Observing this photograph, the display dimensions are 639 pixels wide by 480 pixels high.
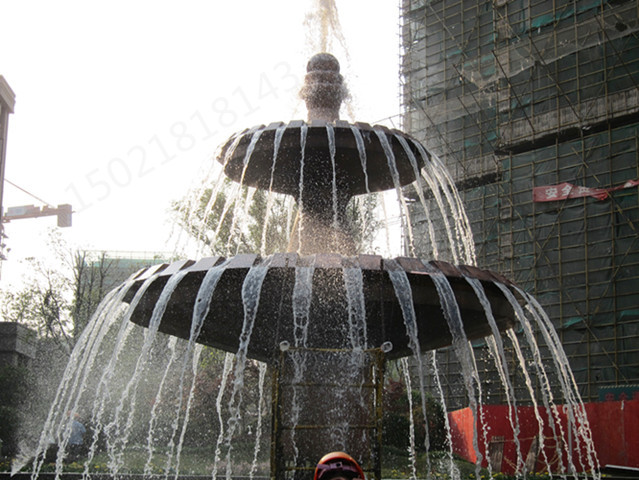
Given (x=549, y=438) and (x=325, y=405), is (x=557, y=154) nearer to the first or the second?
(x=549, y=438)

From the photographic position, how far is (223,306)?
6.14 meters

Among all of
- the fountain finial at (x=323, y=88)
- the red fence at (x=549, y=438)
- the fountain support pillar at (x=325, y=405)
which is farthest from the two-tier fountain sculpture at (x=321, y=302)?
the red fence at (x=549, y=438)

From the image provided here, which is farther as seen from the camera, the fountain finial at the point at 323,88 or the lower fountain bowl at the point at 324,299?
the fountain finial at the point at 323,88

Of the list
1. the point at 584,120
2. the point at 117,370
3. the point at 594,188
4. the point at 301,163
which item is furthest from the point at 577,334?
the point at 301,163

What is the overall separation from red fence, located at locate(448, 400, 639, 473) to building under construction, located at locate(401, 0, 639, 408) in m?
3.71

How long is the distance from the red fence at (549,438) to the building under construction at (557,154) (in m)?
3.71

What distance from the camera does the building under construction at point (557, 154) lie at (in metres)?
22.4

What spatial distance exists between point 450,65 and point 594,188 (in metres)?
8.63

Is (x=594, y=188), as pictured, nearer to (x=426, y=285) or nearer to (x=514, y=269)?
(x=514, y=269)

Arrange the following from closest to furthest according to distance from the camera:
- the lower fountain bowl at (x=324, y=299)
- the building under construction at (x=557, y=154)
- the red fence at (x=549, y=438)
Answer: the lower fountain bowl at (x=324, y=299), the red fence at (x=549, y=438), the building under construction at (x=557, y=154)

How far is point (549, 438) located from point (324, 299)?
11.3 m

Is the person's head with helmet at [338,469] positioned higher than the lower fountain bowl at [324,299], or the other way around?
the lower fountain bowl at [324,299]

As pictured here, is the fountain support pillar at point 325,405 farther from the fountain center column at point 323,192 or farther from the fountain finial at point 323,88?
the fountain finial at point 323,88

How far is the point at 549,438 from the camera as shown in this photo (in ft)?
50.5
